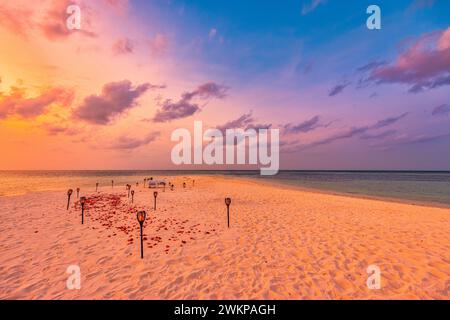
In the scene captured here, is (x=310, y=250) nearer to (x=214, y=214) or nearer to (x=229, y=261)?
(x=229, y=261)

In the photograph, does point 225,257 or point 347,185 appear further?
point 347,185

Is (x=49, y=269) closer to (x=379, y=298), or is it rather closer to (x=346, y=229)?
(x=379, y=298)

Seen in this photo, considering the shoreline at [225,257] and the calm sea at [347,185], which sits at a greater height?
the shoreline at [225,257]

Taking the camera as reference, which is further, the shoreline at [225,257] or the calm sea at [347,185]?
the calm sea at [347,185]

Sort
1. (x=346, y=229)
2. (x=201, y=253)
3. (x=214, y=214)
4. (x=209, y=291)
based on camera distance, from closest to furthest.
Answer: (x=209, y=291) < (x=201, y=253) < (x=346, y=229) < (x=214, y=214)

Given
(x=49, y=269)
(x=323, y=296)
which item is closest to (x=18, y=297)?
(x=49, y=269)

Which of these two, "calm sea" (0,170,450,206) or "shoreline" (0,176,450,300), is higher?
"shoreline" (0,176,450,300)

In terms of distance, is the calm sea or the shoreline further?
the calm sea

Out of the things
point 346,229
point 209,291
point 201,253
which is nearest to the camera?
point 209,291

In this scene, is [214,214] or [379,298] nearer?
[379,298]

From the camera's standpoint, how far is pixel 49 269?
22.6 ft
